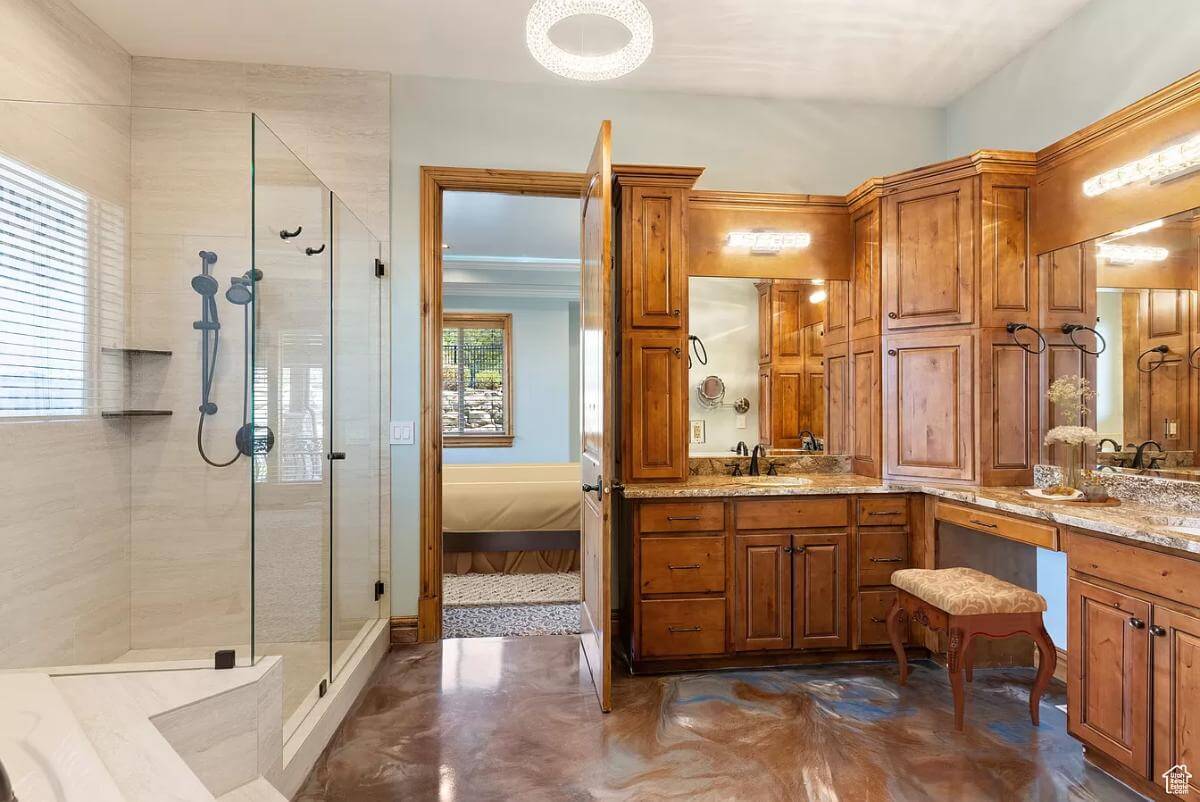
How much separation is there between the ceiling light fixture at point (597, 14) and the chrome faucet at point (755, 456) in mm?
1942

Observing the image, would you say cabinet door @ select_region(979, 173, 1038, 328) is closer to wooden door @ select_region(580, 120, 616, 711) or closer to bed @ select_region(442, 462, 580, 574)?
wooden door @ select_region(580, 120, 616, 711)

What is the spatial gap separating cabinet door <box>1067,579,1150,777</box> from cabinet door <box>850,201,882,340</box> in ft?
4.83

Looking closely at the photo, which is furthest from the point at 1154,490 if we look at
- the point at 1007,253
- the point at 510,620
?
the point at 510,620

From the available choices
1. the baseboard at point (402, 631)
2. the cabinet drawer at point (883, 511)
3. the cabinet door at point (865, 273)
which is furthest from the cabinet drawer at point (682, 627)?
the cabinet door at point (865, 273)

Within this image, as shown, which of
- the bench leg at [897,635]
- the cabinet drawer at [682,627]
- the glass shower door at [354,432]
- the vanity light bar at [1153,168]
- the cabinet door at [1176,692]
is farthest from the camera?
the cabinet drawer at [682,627]

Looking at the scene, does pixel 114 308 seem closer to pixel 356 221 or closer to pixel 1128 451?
pixel 356 221

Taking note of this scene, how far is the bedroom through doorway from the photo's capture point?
3.89 meters

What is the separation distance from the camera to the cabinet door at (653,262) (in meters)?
2.90

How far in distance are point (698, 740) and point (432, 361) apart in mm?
2143

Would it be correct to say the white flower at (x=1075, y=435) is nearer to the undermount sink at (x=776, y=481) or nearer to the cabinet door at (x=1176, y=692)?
the cabinet door at (x=1176, y=692)

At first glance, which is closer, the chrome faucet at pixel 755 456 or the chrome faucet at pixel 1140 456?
the chrome faucet at pixel 1140 456

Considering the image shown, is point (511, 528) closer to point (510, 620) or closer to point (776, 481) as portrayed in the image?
point (510, 620)

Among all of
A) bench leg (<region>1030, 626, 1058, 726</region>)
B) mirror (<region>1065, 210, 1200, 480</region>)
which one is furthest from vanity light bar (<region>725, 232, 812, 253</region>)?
bench leg (<region>1030, 626, 1058, 726</region>)

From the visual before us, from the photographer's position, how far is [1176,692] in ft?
5.55
